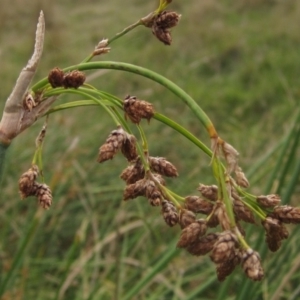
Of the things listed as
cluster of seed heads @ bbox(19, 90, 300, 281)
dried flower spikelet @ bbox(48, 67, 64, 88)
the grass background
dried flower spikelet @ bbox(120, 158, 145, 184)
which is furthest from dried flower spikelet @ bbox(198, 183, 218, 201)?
the grass background

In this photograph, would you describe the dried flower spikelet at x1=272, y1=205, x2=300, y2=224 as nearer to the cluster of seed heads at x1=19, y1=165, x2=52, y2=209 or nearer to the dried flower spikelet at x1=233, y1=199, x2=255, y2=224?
the dried flower spikelet at x1=233, y1=199, x2=255, y2=224

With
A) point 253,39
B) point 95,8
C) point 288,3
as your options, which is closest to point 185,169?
point 253,39

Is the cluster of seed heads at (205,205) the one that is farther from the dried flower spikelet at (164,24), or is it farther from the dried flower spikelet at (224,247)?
the dried flower spikelet at (164,24)

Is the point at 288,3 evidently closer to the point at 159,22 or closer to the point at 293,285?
the point at 293,285

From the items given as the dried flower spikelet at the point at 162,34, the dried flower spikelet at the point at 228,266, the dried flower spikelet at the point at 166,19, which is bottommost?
Answer: the dried flower spikelet at the point at 228,266

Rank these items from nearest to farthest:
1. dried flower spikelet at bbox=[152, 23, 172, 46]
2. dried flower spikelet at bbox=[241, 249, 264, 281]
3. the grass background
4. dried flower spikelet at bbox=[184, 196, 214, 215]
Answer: dried flower spikelet at bbox=[241, 249, 264, 281] < dried flower spikelet at bbox=[184, 196, 214, 215] < dried flower spikelet at bbox=[152, 23, 172, 46] < the grass background

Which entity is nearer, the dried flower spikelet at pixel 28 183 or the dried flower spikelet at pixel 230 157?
the dried flower spikelet at pixel 230 157

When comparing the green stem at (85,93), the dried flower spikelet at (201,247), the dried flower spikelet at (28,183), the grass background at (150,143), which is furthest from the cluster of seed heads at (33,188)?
the grass background at (150,143)
